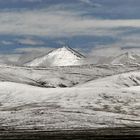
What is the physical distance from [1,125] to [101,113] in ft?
142

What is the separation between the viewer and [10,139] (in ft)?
359

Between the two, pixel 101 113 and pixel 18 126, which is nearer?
pixel 18 126

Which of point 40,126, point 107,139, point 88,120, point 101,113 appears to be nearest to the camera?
point 107,139

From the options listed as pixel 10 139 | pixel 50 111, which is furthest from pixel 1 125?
pixel 10 139

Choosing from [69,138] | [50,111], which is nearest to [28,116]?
[50,111]

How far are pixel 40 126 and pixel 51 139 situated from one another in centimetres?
5066

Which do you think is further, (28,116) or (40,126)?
(28,116)

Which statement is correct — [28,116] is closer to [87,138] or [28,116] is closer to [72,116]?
[72,116]

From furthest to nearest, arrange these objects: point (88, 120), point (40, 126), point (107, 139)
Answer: point (88, 120) → point (40, 126) → point (107, 139)

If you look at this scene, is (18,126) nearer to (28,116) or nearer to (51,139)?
(28,116)

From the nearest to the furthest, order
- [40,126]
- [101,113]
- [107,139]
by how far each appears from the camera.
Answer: [107,139] → [40,126] → [101,113]

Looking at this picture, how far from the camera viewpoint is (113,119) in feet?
584

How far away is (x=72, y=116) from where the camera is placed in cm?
18538

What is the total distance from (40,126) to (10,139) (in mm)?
50911
